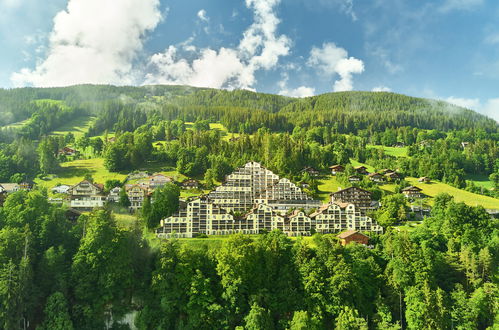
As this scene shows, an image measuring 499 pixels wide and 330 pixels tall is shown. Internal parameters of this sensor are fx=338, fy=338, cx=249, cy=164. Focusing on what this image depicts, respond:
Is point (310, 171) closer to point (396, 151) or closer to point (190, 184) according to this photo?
point (190, 184)

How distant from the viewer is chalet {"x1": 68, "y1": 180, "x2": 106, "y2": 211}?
76.8m

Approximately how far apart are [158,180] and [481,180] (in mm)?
103649

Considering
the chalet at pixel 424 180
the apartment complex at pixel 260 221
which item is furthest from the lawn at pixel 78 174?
the chalet at pixel 424 180

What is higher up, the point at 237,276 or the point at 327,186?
the point at 327,186

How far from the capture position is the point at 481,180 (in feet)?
368

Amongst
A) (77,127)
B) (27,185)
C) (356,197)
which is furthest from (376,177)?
(77,127)

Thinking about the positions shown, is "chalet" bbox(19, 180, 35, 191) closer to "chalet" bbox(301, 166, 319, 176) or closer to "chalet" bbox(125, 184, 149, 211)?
"chalet" bbox(125, 184, 149, 211)

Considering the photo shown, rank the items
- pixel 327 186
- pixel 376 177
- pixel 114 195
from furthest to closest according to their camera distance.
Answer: pixel 376 177 < pixel 327 186 < pixel 114 195

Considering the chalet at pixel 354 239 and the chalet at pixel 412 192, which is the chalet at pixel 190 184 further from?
the chalet at pixel 412 192

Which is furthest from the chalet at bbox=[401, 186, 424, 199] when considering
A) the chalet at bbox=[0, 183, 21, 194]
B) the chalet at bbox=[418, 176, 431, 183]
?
the chalet at bbox=[0, 183, 21, 194]

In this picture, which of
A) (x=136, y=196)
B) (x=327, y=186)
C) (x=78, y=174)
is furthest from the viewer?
(x=78, y=174)

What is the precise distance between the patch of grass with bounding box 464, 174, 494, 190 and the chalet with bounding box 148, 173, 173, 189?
94.9m

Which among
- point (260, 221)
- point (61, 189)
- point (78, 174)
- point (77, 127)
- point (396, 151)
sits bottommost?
point (260, 221)

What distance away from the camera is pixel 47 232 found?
4850cm
